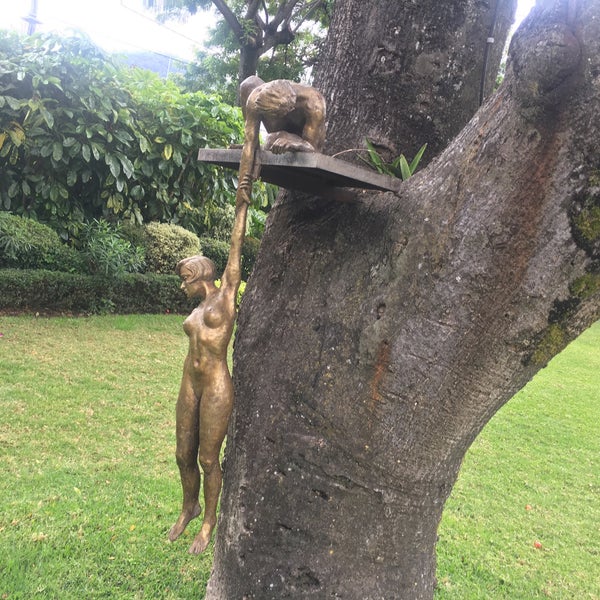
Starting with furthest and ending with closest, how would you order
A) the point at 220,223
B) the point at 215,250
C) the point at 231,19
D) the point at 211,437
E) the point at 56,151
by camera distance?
the point at 231,19
the point at 220,223
the point at 215,250
the point at 56,151
the point at 211,437

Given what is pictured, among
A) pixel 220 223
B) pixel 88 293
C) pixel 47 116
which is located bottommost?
pixel 88 293

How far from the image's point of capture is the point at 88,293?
298 inches

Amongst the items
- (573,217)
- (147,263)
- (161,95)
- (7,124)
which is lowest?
(147,263)

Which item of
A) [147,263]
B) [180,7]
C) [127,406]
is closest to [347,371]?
[127,406]

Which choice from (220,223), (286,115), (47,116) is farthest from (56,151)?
(286,115)

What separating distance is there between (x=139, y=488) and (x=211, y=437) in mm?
2412

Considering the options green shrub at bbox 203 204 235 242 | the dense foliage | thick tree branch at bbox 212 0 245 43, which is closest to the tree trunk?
the dense foliage

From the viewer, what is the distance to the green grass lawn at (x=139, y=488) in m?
3.05

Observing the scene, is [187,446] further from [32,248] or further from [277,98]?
[32,248]

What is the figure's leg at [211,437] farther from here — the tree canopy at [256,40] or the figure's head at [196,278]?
the tree canopy at [256,40]

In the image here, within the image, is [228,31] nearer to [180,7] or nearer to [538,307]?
[180,7]

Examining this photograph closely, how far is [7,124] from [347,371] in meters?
7.16

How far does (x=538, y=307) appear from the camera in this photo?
4.89 feet

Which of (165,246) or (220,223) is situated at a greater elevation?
(220,223)
